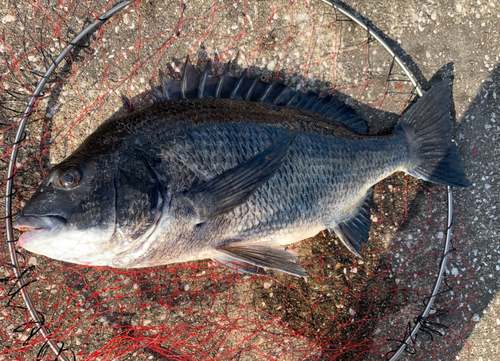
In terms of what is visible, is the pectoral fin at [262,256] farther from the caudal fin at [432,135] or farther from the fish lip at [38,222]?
the caudal fin at [432,135]

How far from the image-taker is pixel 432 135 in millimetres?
2633

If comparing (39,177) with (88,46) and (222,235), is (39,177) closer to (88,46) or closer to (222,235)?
(88,46)

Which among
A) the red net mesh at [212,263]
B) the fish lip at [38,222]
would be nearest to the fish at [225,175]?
the fish lip at [38,222]

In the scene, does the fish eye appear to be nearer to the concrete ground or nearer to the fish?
the fish

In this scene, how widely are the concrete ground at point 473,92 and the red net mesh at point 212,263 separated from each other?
0.63 feet

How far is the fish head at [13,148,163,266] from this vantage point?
1660 millimetres

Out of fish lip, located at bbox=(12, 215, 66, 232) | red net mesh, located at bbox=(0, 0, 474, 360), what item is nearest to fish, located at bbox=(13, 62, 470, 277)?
fish lip, located at bbox=(12, 215, 66, 232)

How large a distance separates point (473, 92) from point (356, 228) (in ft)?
5.95

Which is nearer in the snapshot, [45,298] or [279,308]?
[45,298]

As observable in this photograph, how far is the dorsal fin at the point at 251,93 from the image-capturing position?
7.42ft

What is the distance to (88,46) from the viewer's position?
257 cm

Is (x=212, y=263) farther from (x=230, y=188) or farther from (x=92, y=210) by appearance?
(x=92, y=210)

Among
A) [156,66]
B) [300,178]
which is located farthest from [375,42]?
[156,66]

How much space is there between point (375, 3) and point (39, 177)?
11.3ft
